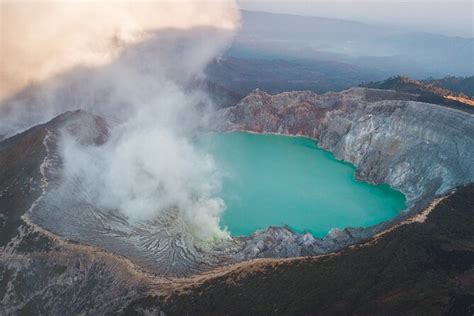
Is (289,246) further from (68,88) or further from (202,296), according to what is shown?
(68,88)

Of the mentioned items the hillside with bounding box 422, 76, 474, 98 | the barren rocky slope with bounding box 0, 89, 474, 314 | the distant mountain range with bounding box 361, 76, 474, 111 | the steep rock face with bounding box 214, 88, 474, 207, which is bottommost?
the barren rocky slope with bounding box 0, 89, 474, 314

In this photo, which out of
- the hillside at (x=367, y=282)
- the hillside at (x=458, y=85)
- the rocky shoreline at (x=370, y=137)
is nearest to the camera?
the hillside at (x=367, y=282)

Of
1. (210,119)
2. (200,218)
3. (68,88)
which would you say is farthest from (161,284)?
(68,88)

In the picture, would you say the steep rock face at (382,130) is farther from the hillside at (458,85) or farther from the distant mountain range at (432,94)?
the hillside at (458,85)

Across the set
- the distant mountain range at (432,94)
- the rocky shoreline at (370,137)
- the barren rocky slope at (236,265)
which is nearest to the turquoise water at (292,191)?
the rocky shoreline at (370,137)

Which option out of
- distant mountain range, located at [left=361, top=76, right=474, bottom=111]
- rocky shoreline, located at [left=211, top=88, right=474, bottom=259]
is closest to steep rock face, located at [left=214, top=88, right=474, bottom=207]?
rocky shoreline, located at [left=211, top=88, right=474, bottom=259]

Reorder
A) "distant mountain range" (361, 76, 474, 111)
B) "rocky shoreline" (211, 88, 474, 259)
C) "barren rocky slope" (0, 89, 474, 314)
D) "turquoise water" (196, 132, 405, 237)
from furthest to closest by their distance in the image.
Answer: "distant mountain range" (361, 76, 474, 111) < "turquoise water" (196, 132, 405, 237) < "rocky shoreline" (211, 88, 474, 259) < "barren rocky slope" (0, 89, 474, 314)

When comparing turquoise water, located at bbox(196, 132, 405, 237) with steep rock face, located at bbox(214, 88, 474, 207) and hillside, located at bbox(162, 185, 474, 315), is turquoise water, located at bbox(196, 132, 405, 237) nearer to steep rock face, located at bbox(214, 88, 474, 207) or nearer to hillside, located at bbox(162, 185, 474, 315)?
steep rock face, located at bbox(214, 88, 474, 207)
